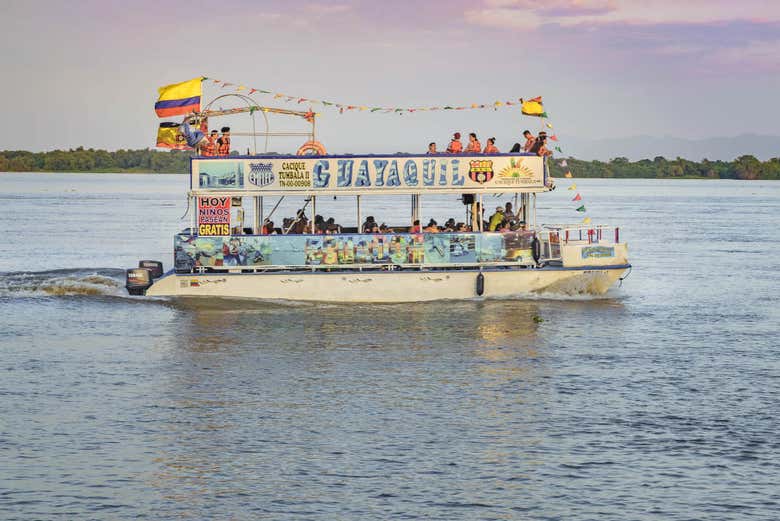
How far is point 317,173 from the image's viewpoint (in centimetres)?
3136

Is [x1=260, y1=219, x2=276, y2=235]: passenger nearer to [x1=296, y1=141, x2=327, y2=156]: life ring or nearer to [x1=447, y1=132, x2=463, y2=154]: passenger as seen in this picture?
[x1=296, y1=141, x2=327, y2=156]: life ring

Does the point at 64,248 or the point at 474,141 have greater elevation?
the point at 474,141

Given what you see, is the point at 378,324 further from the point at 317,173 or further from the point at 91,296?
the point at 91,296

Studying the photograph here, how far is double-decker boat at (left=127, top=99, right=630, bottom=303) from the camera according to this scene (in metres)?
31.0

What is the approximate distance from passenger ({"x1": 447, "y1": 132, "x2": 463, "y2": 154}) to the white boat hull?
11.4 ft

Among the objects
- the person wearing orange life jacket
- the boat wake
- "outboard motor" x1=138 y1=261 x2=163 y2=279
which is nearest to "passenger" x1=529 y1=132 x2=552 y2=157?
the person wearing orange life jacket

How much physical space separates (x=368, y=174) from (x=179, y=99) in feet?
18.6

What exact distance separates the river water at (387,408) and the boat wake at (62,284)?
0.15 m

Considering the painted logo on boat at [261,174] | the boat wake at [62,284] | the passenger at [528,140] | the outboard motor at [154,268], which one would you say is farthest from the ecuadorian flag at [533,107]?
the boat wake at [62,284]

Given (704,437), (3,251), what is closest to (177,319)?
(704,437)

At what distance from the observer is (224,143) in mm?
31484

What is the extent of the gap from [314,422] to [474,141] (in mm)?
14991

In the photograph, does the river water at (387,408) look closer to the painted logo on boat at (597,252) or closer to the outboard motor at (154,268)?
the outboard motor at (154,268)

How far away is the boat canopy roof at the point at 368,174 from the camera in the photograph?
31109 mm
